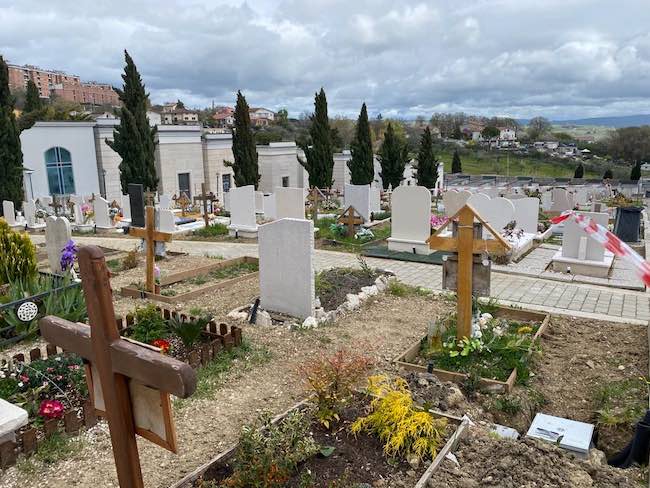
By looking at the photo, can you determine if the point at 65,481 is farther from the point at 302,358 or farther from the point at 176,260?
the point at 176,260

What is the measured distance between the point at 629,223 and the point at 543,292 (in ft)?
27.1

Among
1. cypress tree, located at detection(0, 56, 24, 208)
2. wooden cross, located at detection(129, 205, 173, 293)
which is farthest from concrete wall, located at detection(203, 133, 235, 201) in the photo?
wooden cross, located at detection(129, 205, 173, 293)

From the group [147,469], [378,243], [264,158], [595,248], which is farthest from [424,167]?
[147,469]

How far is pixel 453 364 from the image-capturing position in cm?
597

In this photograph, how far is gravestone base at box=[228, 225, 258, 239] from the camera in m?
15.7

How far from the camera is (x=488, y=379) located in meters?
5.54

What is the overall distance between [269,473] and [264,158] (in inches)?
1166

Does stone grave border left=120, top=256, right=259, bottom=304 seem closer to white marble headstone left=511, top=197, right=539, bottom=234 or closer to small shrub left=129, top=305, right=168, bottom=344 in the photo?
small shrub left=129, top=305, right=168, bottom=344

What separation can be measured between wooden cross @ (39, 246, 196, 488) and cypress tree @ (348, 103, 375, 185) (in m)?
27.7

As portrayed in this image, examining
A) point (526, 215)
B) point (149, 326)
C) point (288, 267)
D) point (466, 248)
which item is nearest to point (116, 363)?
point (149, 326)

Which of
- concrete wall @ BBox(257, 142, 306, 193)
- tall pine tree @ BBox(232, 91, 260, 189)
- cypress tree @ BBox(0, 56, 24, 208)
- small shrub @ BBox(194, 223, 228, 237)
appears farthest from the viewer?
concrete wall @ BBox(257, 142, 306, 193)

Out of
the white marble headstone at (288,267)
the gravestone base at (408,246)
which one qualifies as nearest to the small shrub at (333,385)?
the white marble headstone at (288,267)

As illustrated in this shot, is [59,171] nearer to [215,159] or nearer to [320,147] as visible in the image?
[215,159]

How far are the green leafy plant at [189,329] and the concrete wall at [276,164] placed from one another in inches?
1003
